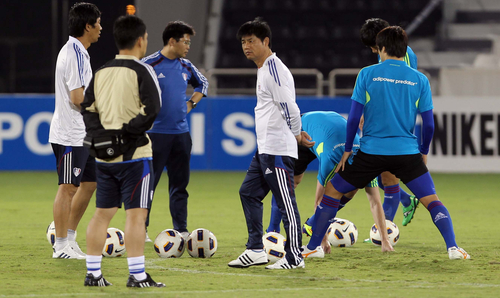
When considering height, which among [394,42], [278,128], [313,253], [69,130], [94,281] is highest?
[394,42]

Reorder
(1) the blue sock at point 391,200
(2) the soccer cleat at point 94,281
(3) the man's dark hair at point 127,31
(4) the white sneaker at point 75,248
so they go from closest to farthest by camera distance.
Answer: (3) the man's dark hair at point 127,31, (2) the soccer cleat at point 94,281, (4) the white sneaker at point 75,248, (1) the blue sock at point 391,200

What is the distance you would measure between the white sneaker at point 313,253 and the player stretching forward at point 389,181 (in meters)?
1.40

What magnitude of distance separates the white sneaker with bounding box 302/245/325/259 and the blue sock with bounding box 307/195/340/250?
7cm

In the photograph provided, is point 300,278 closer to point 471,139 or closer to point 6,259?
point 6,259

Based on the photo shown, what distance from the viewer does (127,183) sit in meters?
5.17

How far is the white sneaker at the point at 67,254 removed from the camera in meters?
6.52

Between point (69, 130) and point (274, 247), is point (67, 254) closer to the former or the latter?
point (69, 130)

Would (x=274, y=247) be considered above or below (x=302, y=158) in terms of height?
below

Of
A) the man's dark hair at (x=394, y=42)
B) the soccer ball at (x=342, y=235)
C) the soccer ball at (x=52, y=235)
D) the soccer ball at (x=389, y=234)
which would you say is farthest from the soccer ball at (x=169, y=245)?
the man's dark hair at (x=394, y=42)

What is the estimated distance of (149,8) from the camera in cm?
1895

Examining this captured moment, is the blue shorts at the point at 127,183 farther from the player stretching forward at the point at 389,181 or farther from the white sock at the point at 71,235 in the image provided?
the player stretching forward at the point at 389,181

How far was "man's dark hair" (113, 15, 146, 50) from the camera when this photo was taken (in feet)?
16.9

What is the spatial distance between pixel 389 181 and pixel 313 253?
4.89ft

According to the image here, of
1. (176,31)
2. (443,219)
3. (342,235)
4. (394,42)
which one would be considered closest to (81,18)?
(176,31)
